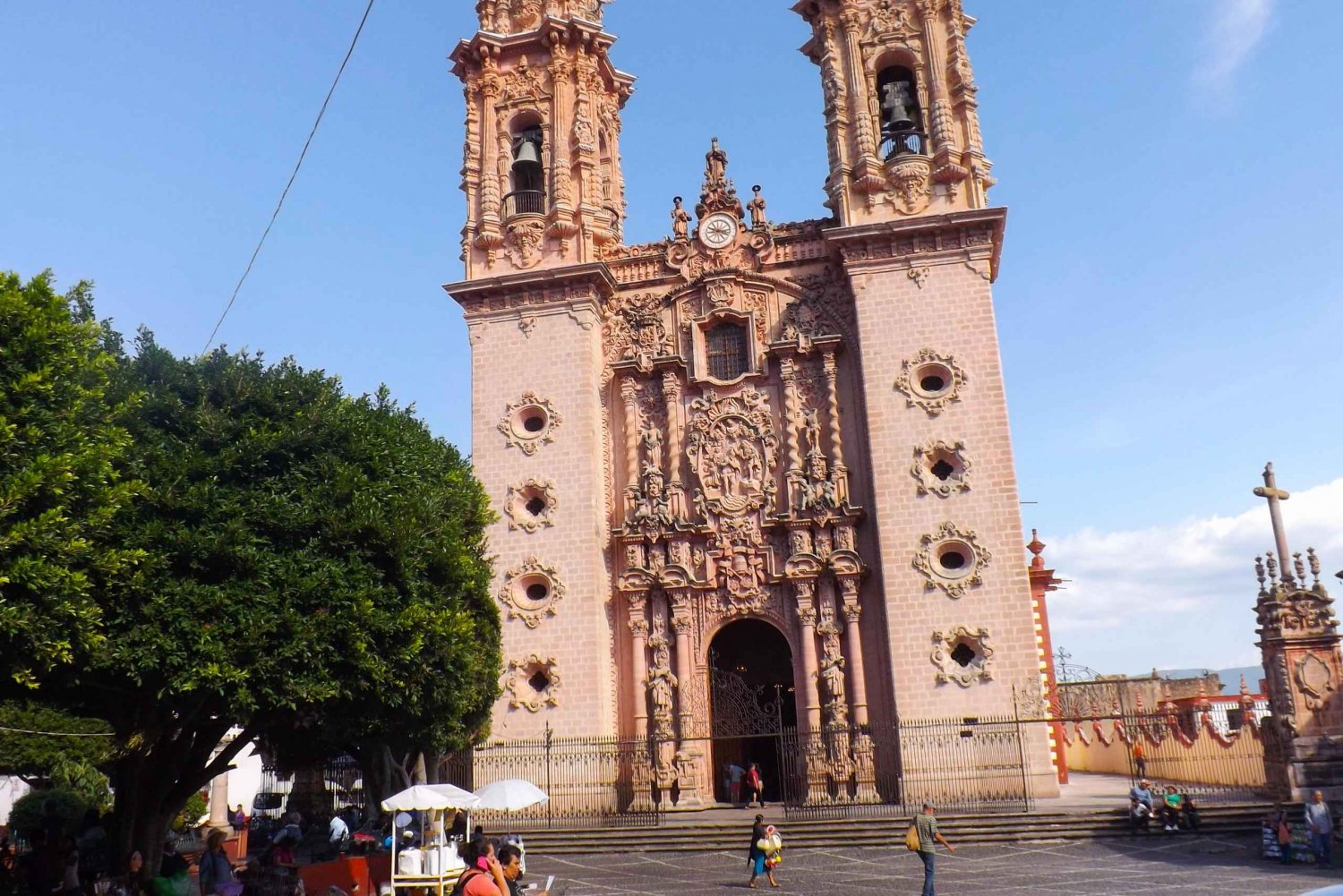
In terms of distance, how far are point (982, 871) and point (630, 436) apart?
12652mm

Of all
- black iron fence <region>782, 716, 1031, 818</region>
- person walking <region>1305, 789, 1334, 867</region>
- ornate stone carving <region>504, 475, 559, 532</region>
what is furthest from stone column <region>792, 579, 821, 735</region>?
person walking <region>1305, 789, 1334, 867</region>

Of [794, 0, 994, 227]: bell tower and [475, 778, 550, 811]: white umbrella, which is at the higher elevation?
[794, 0, 994, 227]: bell tower

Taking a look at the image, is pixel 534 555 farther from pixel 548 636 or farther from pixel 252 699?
pixel 252 699

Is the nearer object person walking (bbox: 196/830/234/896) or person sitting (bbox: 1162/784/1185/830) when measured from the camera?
person walking (bbox: 196/830/234/896)

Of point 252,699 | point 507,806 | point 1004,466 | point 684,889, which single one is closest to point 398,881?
point 507,806

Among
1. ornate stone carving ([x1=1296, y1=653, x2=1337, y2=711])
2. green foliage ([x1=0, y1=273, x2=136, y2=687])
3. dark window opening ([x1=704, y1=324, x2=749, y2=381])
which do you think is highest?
dark window opening ([x1=704, y1=324, x2=749, y2=381])

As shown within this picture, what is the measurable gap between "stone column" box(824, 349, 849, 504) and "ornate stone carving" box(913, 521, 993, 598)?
7.15 feet

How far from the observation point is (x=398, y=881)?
14891mm

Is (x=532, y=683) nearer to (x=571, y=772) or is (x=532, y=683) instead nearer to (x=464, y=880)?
(x=571, y=772)

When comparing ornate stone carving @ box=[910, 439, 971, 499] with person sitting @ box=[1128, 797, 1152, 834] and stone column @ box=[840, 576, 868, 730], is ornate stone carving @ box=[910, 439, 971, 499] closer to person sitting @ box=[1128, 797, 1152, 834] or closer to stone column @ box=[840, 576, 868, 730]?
stone column @ box=[840, 576, 868, 730]

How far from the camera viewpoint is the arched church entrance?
2422 cm

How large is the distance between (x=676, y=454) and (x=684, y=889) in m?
11.2

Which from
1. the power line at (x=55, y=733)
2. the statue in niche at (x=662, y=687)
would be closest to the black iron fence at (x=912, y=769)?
the statue in niche at (x=662, y=687)

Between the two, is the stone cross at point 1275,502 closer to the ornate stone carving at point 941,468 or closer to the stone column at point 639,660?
the ornate stone carving at point 941,468
